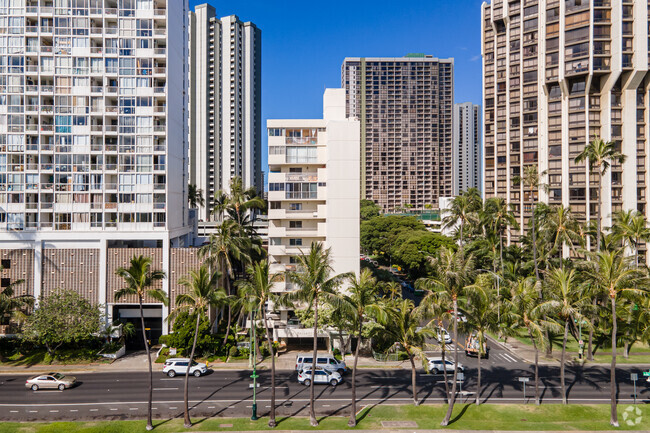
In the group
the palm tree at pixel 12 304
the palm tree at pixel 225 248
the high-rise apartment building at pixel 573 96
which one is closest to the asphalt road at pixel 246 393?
the palm tree at pixel 12 304

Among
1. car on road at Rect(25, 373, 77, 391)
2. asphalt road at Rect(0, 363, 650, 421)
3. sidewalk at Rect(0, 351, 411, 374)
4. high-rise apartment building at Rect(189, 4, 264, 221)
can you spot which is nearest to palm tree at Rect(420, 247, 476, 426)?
asphalt road at Rect(0, 363, 650, 421)

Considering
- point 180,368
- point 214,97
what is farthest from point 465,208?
point 214,97

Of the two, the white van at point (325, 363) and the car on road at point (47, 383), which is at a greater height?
the white van at point (325, 363)

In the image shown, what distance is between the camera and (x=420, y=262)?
315ft

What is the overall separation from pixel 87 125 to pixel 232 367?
3740cm

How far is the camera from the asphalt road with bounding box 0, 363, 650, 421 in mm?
38531

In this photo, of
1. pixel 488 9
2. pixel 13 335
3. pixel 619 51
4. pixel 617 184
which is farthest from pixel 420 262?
pixel 13 335

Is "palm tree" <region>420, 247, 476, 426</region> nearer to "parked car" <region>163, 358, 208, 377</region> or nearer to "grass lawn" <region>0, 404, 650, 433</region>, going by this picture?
"grass lawn" <region>0, 404, 650, 433</region>

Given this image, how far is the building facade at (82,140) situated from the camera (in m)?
57.4

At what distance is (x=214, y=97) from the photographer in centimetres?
15350

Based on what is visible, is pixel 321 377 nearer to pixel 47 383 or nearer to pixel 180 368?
pixel 180 368

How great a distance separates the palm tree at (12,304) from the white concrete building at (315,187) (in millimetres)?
30051

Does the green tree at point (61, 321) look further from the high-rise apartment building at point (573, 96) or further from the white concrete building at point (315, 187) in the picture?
the high-rise apartment building at point (573, 96)

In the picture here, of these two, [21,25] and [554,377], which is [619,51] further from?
[21,25]
